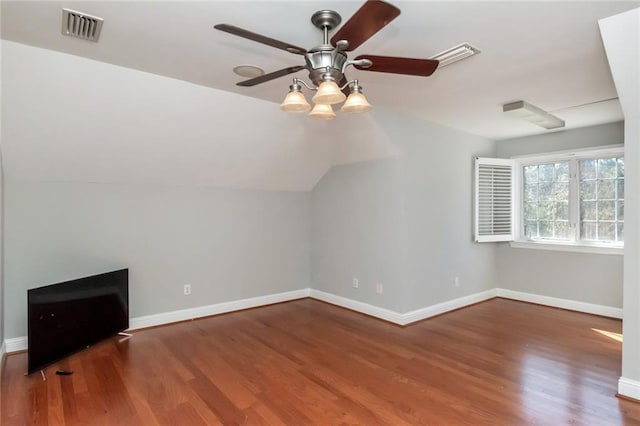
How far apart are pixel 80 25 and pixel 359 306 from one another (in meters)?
3.95

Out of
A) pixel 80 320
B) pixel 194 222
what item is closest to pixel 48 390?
pixel 80 320

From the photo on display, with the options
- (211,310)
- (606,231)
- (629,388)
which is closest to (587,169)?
(606,231)

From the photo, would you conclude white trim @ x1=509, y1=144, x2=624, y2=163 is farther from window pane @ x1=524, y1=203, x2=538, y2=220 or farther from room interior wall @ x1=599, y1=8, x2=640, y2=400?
room interior wall @ x1=599, y1=8, x2=640, y2=400

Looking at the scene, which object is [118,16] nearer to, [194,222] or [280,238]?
[194,222]

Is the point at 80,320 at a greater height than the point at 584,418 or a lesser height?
greater

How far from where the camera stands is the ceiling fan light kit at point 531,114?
134 inches

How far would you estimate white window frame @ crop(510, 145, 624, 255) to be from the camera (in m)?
4.29

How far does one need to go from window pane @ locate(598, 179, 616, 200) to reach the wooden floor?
1542 millimetres

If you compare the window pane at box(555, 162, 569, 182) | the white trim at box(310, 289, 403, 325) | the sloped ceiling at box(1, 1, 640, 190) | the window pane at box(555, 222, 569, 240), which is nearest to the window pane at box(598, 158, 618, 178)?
the window pane at box(555, 162, 569, 182)

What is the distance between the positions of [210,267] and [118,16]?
3.03 m

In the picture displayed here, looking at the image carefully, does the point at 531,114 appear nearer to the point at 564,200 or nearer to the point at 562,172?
the point at 562,172

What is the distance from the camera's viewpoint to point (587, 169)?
4547 millimetres

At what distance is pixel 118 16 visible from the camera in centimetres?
193

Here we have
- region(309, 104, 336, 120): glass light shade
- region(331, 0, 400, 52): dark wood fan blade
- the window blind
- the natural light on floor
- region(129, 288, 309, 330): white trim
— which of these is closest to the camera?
region(331, 0, 400, 52): dark wood fan blade
